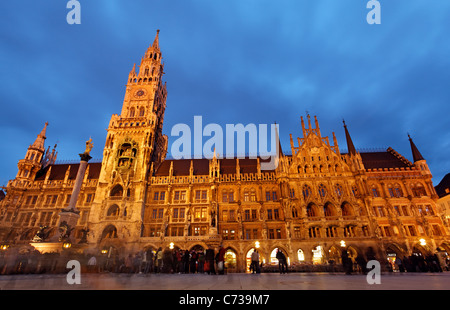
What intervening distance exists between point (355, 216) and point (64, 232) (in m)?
38.5

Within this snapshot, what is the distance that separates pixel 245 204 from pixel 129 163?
73.2 feet

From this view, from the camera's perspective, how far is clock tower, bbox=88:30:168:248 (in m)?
34.8

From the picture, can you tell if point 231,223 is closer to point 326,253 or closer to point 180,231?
point 180,231

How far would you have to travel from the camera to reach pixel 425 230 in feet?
109

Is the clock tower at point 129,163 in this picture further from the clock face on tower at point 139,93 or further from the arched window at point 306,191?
the arched window at point 306,191

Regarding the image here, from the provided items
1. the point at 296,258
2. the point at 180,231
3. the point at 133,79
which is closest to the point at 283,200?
the point at 296,258

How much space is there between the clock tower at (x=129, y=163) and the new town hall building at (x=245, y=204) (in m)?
0.19

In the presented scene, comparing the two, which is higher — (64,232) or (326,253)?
(64,232)

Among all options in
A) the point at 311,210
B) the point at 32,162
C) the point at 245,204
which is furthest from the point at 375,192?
the point at 32,162

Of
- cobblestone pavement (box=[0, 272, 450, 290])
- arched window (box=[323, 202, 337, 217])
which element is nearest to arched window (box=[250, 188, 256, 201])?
arched window (box=[323, 202, 337, 217])

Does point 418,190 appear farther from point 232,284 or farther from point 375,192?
point 232,284

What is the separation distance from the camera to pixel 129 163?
40.1m

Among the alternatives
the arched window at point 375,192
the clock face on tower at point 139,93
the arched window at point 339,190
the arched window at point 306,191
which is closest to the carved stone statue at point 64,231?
the arched window at point 306,191
